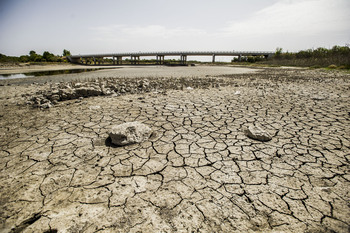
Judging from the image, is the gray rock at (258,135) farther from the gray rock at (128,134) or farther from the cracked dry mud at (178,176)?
the gray rock at (128,134)

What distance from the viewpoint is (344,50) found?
805 inches

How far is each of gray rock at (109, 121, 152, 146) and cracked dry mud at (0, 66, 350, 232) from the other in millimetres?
103

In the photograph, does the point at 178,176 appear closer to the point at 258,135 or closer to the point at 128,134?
the point at 128,134

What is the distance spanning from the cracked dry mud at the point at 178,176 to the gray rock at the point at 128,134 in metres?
0.10

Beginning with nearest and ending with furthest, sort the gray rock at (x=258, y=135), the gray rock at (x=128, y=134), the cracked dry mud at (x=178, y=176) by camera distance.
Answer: the cracked dry mud at (x=178, y=176), the gray rock at (x=128, y=134), the gray rock at (x=258, y=135)

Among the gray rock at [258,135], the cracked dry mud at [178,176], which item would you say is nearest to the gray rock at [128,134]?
the cracked dry mud at [178,176]

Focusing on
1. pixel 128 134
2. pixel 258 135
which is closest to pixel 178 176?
pixel 128 134

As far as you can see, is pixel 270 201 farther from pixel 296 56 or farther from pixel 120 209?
pixel 296 56

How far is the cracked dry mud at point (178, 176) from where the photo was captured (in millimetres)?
1276

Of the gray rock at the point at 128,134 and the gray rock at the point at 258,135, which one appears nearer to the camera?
the gray rock at the point at 128,134

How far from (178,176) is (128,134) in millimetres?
1044

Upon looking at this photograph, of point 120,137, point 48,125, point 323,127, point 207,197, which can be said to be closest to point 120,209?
point 207,197

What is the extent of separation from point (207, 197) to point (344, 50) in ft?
101

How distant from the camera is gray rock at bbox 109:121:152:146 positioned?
7.60ft
